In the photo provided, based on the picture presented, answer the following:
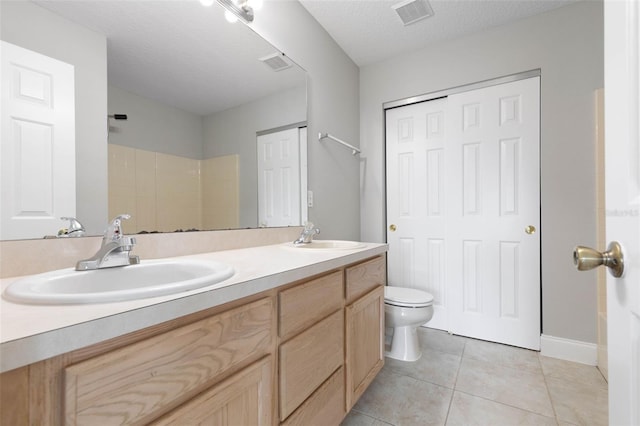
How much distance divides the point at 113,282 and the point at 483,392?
6.23 ft

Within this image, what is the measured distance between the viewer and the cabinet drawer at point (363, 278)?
4.16 feet

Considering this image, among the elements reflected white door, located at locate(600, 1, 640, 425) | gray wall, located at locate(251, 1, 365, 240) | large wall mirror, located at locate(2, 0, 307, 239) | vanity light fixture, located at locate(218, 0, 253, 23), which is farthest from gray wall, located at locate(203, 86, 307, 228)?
reflected white door, located at locate(600, 1, 640, 425)

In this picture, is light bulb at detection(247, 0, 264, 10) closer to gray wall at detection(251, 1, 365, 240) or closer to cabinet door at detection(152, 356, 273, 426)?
gray wall at detection(251, 1, 365, 240)

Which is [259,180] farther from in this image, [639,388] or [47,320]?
[639,388]

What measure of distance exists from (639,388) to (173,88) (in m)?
1.56

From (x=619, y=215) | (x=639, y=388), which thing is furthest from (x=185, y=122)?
(x=639, y=388)

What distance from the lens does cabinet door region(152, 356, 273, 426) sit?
593 mm

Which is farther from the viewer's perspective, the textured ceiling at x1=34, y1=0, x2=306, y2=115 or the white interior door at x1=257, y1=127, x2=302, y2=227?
the white interior door at x1=257, y1=127, x2=302, y2=227

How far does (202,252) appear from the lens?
1.26 m

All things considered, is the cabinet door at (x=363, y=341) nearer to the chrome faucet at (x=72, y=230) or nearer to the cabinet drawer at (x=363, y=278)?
the cabinet drawer at (x=363, y=278)

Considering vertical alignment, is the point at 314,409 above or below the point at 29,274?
below

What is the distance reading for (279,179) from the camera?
5.73 feet

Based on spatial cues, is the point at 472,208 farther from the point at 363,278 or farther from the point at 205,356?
the point at 205,356

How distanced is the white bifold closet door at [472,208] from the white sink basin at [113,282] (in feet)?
6.76
